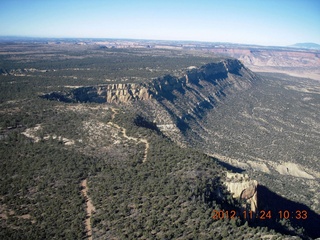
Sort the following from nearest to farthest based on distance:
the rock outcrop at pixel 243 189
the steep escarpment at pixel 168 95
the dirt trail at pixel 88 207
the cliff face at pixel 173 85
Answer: the dirt trail at pixel 88 207 → the rock outcrop at pixel 243 189 → the steep escarpment at pixel 168 95 → the cliff face at pixel 173 85

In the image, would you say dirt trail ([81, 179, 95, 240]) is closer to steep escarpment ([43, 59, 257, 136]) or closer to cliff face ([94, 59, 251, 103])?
steep escarpment ([43, 59, 257, 136])

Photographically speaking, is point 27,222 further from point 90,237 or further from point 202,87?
point 202,87

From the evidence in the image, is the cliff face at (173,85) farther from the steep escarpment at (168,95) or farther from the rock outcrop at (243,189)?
the rock outcrop at (243,189)

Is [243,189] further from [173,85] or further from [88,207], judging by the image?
[173,85]

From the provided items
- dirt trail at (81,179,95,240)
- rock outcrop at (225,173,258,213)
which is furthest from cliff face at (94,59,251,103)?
rock outcrop at (225,173,258,213)

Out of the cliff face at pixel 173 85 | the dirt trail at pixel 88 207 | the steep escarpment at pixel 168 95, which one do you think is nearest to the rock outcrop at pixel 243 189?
the dirt trail at pixel 88 207

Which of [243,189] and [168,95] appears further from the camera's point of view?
[168,95]

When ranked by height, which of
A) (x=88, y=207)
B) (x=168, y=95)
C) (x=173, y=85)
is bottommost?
(x=88, y=207)

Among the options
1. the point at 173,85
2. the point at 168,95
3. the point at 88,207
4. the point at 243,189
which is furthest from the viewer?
the point at 173,85

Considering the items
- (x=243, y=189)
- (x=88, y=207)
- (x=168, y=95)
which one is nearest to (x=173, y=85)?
(x=168, y=95)
